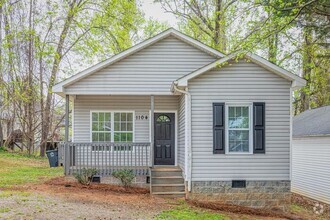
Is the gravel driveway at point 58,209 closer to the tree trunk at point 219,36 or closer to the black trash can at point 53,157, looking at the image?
the black trash can at point 53,157

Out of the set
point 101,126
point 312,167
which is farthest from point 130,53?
point 312,167

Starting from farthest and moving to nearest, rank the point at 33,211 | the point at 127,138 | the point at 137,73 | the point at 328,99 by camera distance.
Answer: the point at 328,99 → the point at 127,138 → the point at 137,73 → the point at 33,211

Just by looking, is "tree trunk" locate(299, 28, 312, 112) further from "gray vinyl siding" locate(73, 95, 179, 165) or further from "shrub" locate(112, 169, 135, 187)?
"shrub" locate(112, 169, 135, 187)

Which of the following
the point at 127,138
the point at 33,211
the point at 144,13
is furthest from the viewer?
the point at 144,13

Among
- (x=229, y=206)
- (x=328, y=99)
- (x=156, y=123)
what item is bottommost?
(x=229, y=206)

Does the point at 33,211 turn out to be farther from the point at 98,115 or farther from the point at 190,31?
the point at 190,31

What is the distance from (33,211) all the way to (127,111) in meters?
6.40

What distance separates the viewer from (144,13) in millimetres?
27422

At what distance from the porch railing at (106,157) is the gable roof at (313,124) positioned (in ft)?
26.2

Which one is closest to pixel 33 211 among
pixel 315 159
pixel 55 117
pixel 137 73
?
pixel 137 73

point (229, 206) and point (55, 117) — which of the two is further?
point (55, 117)

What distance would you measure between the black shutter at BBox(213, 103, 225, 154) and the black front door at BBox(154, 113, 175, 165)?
2.92 m

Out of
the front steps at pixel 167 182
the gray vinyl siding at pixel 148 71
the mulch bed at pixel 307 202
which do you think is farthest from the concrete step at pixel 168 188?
the mulch bed at pixel 307 202

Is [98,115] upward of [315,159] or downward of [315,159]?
upward
